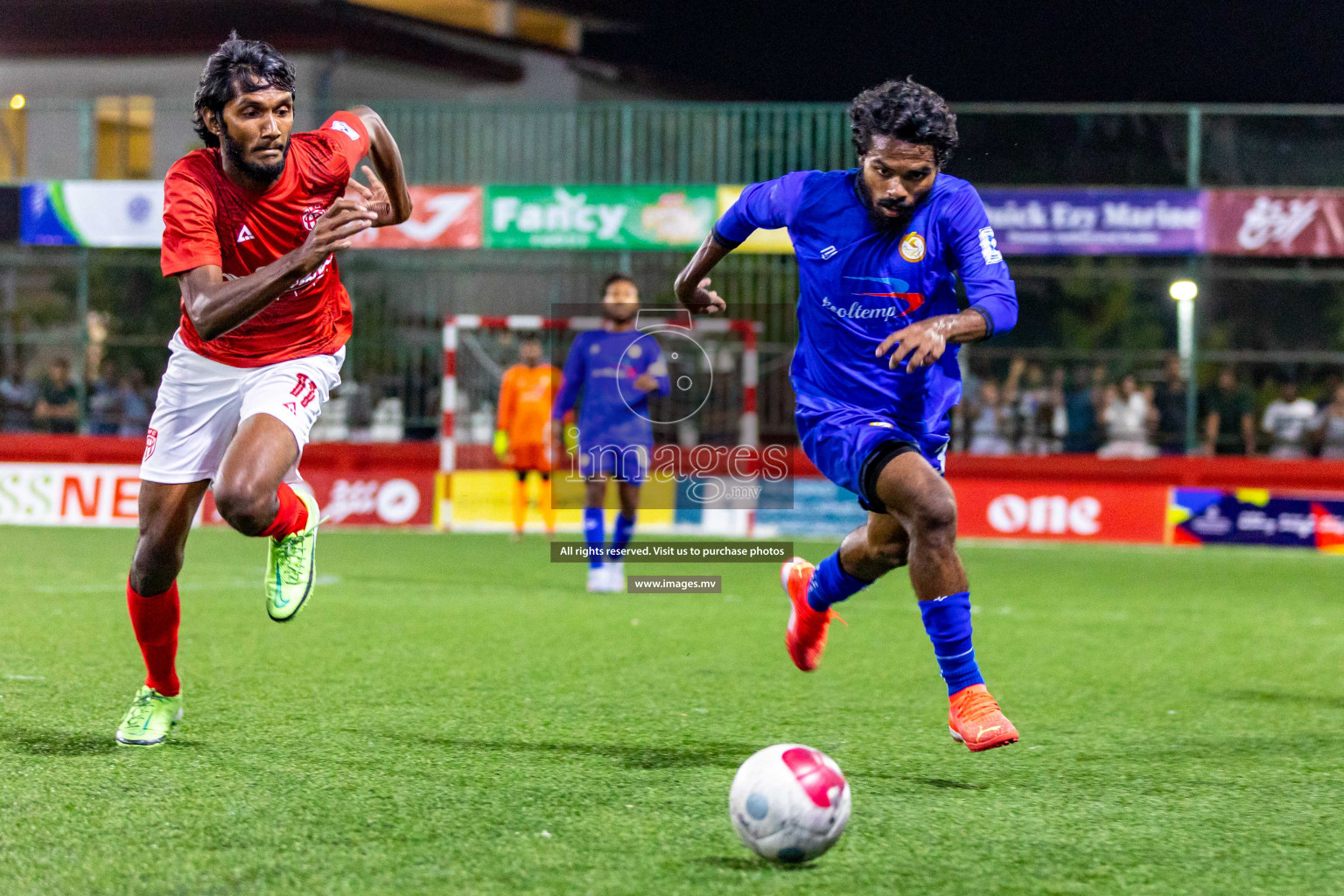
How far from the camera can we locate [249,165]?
479 centimetres

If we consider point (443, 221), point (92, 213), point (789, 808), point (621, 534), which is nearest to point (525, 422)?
point (443, 221)

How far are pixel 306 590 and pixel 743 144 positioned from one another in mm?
13342

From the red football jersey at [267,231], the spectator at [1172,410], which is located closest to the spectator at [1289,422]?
the spectator at [1172,410]

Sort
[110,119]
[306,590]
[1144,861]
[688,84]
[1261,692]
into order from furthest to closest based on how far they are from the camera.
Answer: [688,84] → [110,119] → [1261,692] → [306,590] → [1144,861]

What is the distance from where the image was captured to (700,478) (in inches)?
656

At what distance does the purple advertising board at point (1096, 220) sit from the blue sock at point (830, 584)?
11.7 m

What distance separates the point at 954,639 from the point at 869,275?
4.20 feet

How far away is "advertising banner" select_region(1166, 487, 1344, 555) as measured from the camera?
15461mm

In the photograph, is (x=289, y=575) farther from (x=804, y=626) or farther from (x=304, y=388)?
(x=804, y=626)

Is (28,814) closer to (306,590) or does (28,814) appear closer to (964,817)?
(306,590)

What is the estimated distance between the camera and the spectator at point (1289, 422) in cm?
1670

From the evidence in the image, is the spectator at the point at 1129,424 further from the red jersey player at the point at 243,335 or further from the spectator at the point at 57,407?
the red jersey player at the point at 243,335

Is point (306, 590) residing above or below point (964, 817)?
above

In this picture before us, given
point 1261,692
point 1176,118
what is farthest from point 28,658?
point 1176,118
